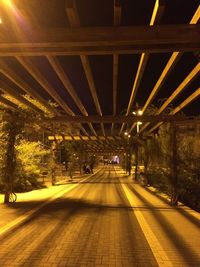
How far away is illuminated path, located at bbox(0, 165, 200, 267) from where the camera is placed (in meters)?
6.97

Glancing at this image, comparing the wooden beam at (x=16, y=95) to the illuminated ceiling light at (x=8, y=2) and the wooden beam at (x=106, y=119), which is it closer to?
the wooden beam at (x=106, y=119)

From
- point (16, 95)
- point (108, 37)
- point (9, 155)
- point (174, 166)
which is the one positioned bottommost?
point (174, 166)

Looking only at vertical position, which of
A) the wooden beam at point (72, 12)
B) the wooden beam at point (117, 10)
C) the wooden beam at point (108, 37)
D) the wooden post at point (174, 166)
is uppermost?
the wooden beam at point (117, 10)

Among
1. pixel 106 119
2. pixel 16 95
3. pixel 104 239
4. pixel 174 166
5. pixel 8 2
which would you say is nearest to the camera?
pixel 8 2

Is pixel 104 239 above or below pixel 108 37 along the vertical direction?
below

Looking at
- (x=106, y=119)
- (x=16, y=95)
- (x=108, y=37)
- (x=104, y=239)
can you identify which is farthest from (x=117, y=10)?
(x=106, y=119)

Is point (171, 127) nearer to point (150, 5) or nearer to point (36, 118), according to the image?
point (36, 118)

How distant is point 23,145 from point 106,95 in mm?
5796

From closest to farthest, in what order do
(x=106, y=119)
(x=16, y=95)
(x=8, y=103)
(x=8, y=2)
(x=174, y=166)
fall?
(x=8, y=2) < (x=16, y=95) < (x=8, y=103) < (x=174, y=166) < (x=106, y=119)

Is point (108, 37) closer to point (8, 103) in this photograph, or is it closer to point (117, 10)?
point (117, 10)

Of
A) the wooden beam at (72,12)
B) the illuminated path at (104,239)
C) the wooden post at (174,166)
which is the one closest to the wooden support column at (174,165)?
the wooden post at (174,166)

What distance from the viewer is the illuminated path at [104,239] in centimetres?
697

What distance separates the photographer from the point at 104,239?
341 inches

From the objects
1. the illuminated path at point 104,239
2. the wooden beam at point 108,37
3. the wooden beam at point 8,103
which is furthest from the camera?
the wooden beam at point 8,103
